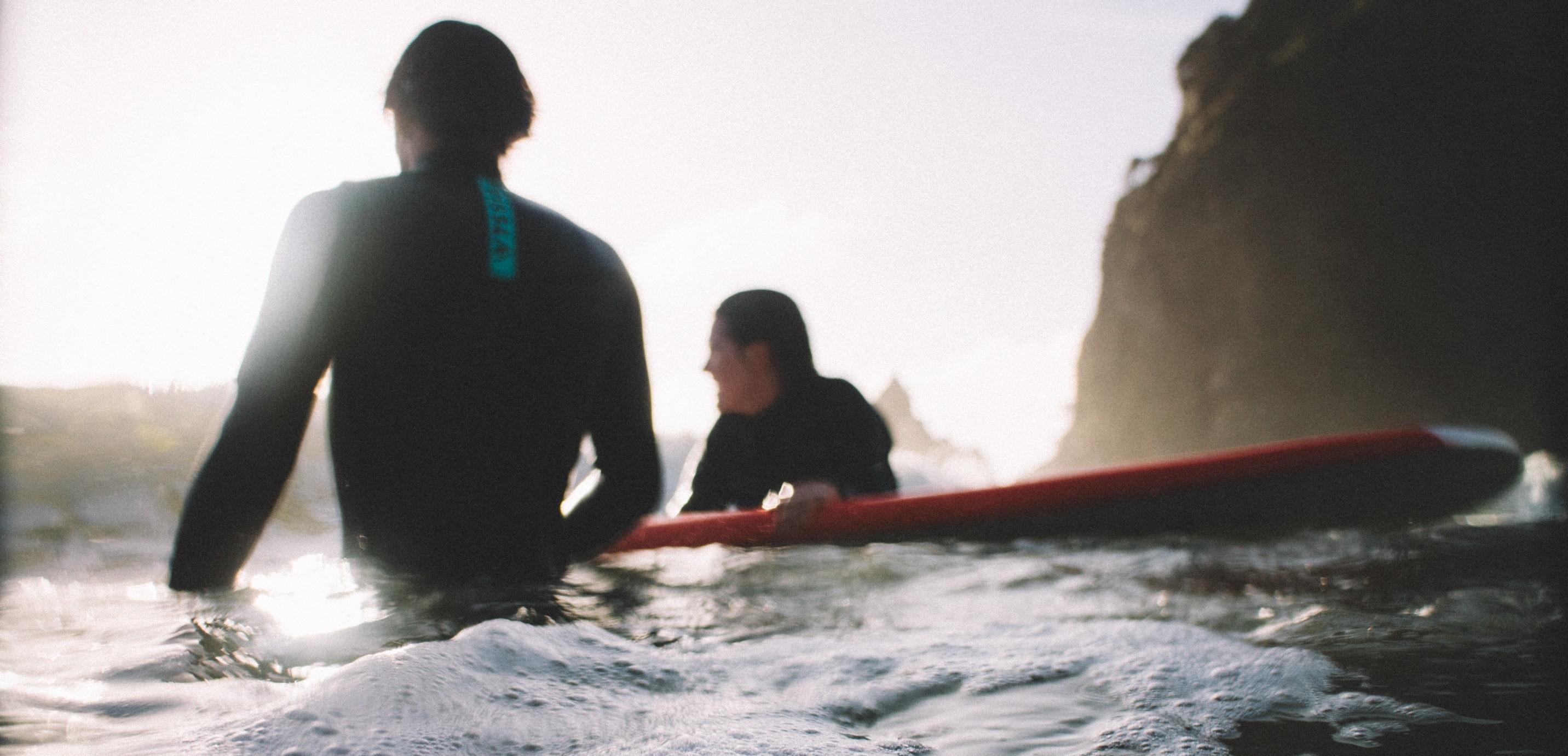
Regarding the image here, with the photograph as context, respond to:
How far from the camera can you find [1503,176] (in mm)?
14117

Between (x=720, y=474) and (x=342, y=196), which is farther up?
(x=342, y=196)

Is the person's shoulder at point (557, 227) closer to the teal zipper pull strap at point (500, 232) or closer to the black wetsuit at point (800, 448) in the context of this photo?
the teal zipper pull strap at point (500, 232)

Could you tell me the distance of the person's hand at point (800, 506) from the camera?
2574mm

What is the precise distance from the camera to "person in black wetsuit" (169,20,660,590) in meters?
1.17

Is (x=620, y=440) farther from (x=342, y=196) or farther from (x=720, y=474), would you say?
(x=720, y=474)

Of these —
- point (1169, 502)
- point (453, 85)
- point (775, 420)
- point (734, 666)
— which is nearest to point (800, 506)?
point (775, 420)

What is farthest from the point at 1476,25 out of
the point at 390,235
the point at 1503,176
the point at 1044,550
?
the point at 390,235

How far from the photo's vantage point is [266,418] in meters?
1.15

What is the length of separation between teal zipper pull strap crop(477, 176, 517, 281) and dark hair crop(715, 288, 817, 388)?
6.08 ft

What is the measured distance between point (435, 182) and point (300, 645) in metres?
0.78

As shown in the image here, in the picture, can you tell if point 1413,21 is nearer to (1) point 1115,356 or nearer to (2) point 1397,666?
(1) point 1115,356

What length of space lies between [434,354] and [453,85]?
491 mm

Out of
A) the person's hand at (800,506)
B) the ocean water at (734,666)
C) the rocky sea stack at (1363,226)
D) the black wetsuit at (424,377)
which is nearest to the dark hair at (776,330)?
the person's hand at (800,506)

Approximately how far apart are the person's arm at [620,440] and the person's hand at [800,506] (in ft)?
3.09
